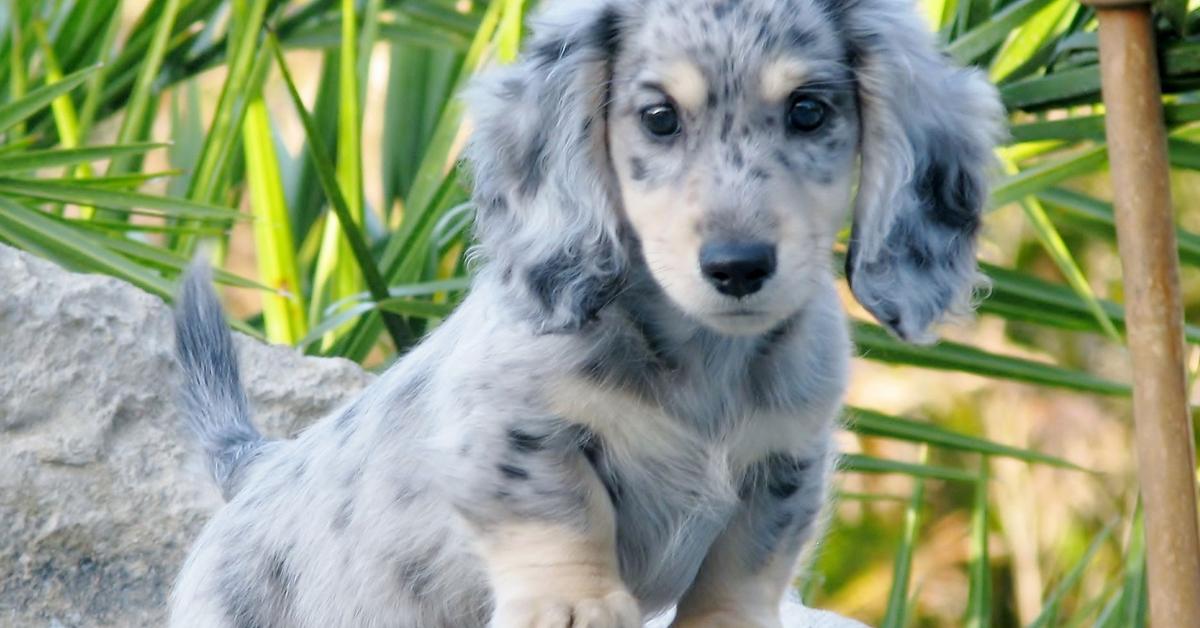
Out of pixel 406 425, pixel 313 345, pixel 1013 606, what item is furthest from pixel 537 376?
pixel 1013 606

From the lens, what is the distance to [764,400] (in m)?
2.34

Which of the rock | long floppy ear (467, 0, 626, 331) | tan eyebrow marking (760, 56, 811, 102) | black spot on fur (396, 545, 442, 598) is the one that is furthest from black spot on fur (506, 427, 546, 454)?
the rock

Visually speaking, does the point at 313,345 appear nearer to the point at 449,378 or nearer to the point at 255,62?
the point at 255,62

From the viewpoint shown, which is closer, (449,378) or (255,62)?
(449,378)

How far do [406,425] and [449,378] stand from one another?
150 millimetres

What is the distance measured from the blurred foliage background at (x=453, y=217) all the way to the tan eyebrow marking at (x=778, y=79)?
552 mm

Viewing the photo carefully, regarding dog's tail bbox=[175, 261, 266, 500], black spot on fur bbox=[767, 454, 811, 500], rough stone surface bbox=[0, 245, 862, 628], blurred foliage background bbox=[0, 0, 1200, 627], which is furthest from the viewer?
blurred foliage background bbox=[0, 0, 1200, 627]

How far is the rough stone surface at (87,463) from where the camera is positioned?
3.10m

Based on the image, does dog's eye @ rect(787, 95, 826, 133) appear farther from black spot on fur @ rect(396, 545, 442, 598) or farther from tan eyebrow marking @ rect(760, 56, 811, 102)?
black spot on fur @ rect(396, 545, 442, 598)

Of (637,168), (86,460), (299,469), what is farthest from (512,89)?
(86,460)

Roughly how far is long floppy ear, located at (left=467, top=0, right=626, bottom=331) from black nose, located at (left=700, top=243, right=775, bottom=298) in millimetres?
237

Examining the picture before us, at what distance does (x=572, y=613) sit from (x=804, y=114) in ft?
2.27

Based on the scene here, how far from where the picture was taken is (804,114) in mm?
2135

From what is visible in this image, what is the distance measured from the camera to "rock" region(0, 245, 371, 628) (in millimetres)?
3098
